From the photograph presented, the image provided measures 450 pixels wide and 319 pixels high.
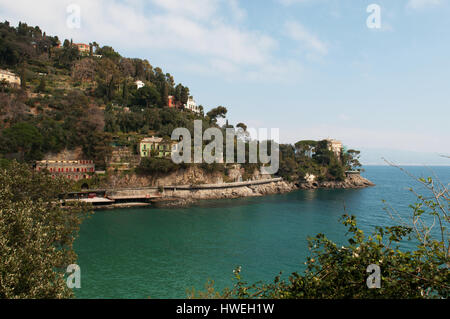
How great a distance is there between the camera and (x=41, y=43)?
76.9m

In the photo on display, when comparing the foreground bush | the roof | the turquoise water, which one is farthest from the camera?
the roof

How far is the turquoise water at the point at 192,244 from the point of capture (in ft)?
54.5

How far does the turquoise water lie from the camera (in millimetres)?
16625

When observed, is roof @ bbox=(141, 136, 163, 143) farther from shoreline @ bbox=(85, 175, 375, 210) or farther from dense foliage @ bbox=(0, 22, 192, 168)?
shoreline @ bbox=(85, 175, 375, 210)

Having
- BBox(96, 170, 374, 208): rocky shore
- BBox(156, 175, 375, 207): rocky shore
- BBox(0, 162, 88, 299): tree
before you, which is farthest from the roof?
BBox(0, 162, 88, 299): tree

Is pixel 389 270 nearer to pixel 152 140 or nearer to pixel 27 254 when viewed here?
pixel 27 254

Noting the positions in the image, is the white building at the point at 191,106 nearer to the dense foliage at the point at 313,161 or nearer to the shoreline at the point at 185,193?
A: the dense foliage at the point at 313,161

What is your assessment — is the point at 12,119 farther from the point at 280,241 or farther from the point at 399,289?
the point at 399,289

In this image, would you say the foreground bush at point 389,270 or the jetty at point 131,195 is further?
the jetty at point 131,195

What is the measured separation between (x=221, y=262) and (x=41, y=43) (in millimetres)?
90702

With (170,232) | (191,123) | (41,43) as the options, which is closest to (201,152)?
(191,123)

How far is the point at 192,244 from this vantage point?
24047mm

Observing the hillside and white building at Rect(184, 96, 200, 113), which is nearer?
the hillside

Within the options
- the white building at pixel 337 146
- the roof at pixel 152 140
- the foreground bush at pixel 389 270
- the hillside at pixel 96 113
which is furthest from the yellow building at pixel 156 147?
the white building at pixel 337 146
